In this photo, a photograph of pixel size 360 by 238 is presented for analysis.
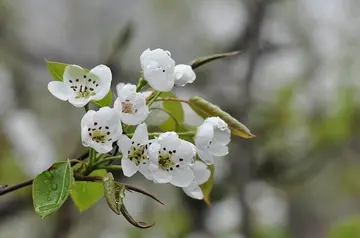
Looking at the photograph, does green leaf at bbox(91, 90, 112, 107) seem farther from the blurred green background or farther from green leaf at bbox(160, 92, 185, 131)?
the blurred green background

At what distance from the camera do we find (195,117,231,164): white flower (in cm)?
46

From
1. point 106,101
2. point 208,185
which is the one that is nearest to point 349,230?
point 208,185

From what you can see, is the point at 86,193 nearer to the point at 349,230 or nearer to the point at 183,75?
the point at 183,75

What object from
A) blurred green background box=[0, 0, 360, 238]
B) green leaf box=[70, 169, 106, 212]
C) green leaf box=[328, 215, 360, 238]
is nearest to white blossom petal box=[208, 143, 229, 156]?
green leaf box=[70, 169, 106, 212]

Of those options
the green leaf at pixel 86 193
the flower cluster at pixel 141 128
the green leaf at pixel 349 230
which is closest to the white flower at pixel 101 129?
the flower cluster at pixel 141 128

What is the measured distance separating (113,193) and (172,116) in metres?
0.14

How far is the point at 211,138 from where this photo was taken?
0.46 metres

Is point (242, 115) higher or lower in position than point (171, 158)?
lower

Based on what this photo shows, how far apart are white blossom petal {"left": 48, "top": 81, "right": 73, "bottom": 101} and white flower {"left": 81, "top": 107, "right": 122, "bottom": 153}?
0.03 meters

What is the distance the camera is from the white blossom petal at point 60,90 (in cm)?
45

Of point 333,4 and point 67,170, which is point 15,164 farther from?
point 333,4

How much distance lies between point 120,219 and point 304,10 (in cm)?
114

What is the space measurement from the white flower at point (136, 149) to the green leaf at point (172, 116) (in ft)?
0.29

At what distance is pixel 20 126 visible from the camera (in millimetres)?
1616
